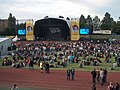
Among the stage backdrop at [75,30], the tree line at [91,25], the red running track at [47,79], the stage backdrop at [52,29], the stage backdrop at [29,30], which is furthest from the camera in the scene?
the tree line at [91,25]

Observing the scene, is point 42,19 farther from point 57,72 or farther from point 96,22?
point 96,22

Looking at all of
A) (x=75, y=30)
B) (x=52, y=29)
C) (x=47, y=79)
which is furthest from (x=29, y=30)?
(x=47, y=79)

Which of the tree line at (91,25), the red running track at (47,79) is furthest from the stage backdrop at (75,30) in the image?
the red running track at (47,79)

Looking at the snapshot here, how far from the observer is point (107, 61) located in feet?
136

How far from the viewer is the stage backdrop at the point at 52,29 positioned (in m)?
80.8

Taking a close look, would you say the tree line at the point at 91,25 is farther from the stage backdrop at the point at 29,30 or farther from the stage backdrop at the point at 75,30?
the stage backdrop at the point at 29,30

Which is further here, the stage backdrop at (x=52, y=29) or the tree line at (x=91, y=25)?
the tree line at (x=91, y=25)

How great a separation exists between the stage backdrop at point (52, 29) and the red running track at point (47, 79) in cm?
4515

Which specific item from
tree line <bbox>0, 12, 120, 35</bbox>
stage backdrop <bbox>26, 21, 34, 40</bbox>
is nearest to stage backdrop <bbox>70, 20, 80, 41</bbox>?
stage backdrop <bbox>26, 21, 34, 40</bbox>

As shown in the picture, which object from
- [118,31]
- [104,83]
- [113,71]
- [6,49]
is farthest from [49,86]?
[118,31]

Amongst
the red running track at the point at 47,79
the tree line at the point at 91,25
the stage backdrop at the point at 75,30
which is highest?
the tree line at the point at 91,25

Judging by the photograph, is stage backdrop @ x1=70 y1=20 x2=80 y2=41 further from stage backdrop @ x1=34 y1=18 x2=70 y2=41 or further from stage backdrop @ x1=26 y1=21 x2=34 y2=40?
stage backdrop @ x1=26 y1=21 x2=34 y2=40

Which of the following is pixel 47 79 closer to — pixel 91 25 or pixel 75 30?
pixel 75 30

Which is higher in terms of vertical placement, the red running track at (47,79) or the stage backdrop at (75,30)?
the stage backdrop at (75,30)
